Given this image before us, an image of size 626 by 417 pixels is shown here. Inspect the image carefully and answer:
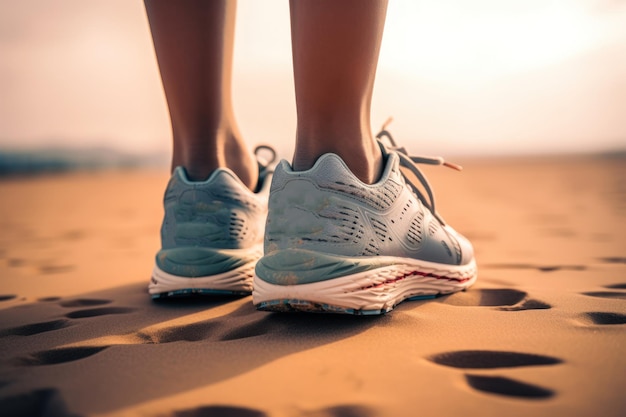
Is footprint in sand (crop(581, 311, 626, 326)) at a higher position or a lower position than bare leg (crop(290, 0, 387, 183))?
lower

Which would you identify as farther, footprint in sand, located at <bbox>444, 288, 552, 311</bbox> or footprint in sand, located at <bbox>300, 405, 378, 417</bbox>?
footprint in sand, located at <bbox>444, 288, 552, 311</bbox>

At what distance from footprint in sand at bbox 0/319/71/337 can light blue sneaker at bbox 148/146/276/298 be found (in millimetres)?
259

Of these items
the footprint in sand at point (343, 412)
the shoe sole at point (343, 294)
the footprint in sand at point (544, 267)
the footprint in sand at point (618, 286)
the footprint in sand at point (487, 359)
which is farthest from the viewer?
the footprint in sand at point (544, 267)

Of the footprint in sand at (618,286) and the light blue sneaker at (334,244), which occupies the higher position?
the light blue sneaker at (334,244)

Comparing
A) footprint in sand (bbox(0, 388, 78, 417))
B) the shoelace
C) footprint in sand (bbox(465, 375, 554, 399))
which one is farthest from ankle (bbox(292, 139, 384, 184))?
footprint in sand (bbox(0, 388, 78, 417))

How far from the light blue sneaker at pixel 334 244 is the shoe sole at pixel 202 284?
0.83 feet

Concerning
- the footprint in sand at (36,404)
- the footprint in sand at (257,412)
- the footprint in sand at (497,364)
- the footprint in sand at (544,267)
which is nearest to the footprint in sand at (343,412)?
the footprint in sand at (257,412)

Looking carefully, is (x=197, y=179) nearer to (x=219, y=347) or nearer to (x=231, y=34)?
(x=231, y=34)

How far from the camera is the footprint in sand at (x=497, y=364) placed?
784 millimetres

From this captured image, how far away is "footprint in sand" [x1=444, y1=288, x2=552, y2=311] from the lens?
1.29 metres

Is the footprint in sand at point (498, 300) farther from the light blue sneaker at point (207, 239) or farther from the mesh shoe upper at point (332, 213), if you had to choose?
the light blue sneaker at point (207, 239)

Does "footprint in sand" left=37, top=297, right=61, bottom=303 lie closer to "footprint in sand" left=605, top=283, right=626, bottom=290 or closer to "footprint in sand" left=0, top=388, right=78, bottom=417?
"footprint in sand" left=0, top=388, right=78, bottom=417

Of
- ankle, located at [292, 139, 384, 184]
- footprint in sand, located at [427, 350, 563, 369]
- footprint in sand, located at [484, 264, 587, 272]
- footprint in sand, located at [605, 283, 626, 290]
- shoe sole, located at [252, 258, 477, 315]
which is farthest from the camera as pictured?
footprint in sand, located at [484, 264, 587, 272]

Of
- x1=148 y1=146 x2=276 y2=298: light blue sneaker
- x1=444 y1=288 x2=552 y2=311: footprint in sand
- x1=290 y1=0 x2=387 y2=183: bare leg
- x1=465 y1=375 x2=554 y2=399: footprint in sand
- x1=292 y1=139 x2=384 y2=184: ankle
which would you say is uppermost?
x1=290 y1=0 x2=387 y2=183: bare leg
